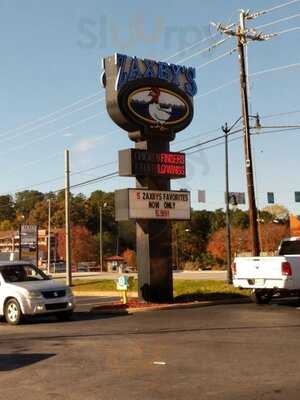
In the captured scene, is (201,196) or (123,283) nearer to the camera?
(123,283)

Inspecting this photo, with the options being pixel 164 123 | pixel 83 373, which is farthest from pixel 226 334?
pixel 164 123

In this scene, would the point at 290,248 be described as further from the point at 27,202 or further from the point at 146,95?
the point at 27,202

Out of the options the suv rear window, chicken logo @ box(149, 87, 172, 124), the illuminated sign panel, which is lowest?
the suv rear window

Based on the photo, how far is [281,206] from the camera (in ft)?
443

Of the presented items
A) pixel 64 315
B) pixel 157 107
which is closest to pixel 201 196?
pixel 157 107

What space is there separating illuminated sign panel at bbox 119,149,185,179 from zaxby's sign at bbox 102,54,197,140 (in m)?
0.89

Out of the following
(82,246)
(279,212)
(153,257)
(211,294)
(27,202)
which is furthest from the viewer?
(27,202)

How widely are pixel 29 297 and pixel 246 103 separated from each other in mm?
14240

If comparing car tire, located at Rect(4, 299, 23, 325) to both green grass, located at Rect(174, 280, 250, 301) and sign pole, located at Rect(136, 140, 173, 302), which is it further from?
green grass, located at Rect(174, 280, 250, 301)

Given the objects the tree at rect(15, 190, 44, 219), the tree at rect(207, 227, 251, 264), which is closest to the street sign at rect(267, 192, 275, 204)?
the tree at rect(207, 227, 251, 264)

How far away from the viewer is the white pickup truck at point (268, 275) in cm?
1950

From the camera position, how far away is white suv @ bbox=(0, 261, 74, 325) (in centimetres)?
1723

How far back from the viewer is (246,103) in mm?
27688

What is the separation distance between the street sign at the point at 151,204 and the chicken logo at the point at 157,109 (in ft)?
8.41
